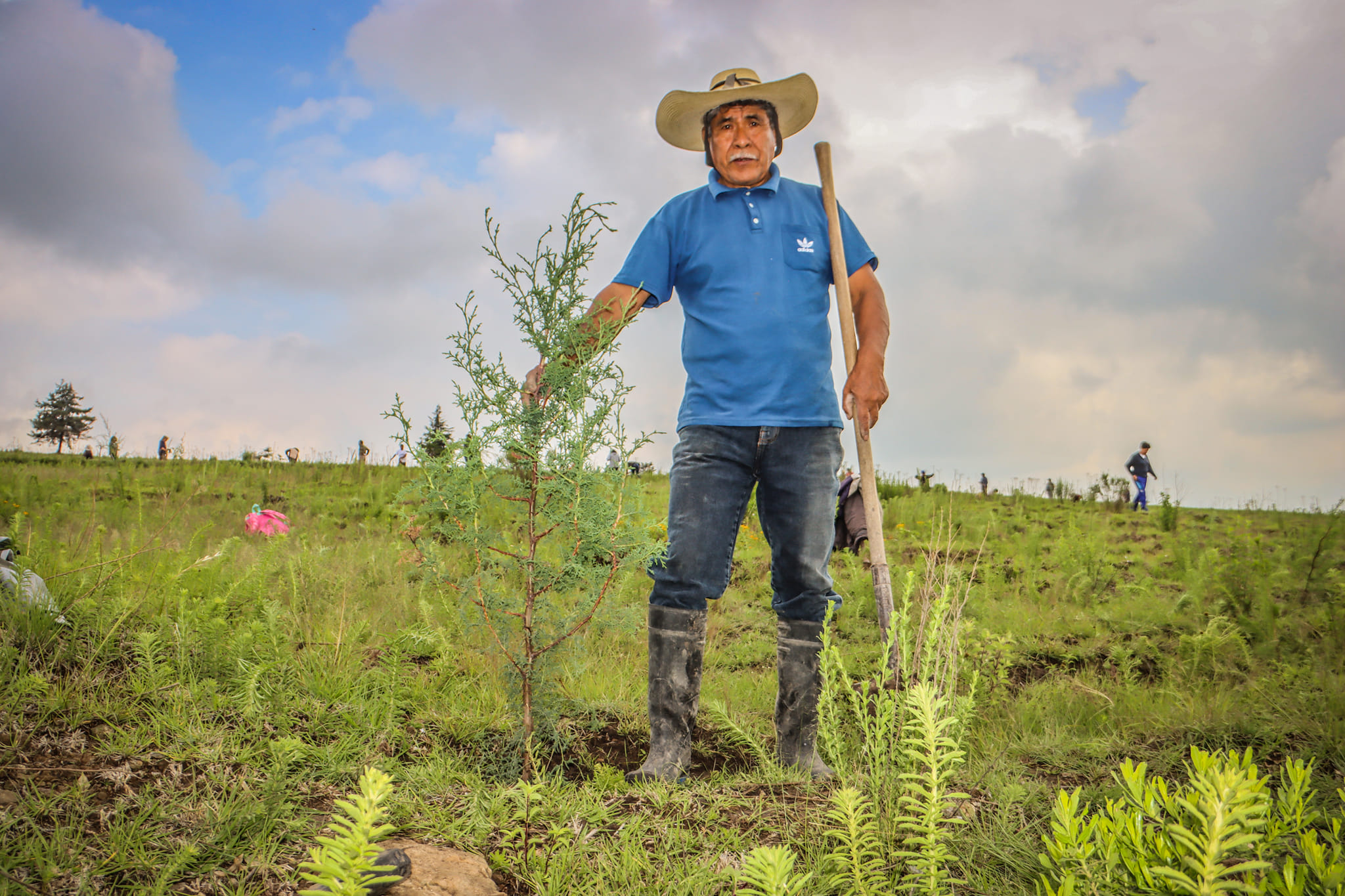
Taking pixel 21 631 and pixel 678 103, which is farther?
pixel 678 103

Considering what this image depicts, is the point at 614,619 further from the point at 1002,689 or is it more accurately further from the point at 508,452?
the point at 1002,689

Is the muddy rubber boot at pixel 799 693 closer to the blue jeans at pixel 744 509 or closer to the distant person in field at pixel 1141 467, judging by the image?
the blue jeans at pixel 744 509

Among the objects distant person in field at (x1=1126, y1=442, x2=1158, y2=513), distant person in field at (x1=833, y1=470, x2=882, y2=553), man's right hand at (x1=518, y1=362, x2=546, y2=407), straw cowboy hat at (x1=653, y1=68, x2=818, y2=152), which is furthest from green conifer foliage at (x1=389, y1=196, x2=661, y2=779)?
distant person in field at (x1=1126, y1=442, x2=1158, y2=513)

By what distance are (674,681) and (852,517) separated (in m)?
4.91

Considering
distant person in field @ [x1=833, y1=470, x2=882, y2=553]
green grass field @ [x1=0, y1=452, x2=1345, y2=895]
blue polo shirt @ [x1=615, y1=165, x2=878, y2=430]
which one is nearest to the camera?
green grass field @ [x1=0, y1=452, x2=1345, y2=895]

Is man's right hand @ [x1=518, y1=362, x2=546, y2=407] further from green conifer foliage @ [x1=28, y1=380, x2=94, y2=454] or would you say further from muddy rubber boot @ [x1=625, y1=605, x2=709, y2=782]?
green conifer foliage @ [x1=28, y1=380, x2=94, y2=454]

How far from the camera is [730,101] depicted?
3.47 meters

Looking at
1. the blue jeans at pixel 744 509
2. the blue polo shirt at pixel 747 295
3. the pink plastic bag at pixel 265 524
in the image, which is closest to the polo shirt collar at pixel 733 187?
the blue polo shirt at pixel 747 295

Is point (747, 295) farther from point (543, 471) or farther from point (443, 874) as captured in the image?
point (443, 874)

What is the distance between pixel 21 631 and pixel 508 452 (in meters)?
2.14

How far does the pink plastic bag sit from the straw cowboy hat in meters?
6.24

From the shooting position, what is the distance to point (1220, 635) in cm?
481

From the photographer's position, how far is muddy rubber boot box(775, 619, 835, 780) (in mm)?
3191

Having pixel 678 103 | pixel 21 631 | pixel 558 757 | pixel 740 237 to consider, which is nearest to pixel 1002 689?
pixel 558 757
